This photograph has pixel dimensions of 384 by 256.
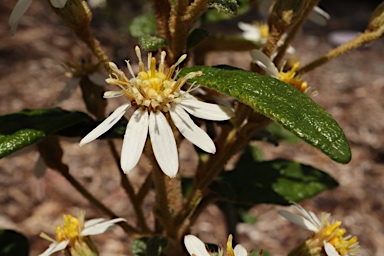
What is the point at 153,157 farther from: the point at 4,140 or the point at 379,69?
the point at 379,69

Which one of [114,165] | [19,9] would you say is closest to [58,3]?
[19,9]

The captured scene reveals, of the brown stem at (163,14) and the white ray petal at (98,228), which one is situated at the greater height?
the brown stem at (163,14)

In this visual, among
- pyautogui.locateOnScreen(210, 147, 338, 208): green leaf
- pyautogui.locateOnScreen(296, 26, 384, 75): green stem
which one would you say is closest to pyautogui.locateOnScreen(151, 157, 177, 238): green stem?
pyautogui.locateOnScreen(210, 147, 338, 208): green leaf

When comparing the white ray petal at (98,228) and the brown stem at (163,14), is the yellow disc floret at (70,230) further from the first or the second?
the brown stem at (163,14)

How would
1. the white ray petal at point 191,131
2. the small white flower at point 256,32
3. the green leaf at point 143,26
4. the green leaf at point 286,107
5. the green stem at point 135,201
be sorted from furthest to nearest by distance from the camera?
the small white flower at point 256,32 < the green leaf at point 143,26 < the green stem at point 135,201 < the white ray petal at point 191,131 < the green leaf at point 286,107

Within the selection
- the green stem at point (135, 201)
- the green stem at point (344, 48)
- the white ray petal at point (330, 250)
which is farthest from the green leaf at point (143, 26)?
the white ray petal at point (330, 250)

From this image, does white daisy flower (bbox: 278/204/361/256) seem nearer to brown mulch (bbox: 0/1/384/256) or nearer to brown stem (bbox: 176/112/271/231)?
brown stem (bbox: 176/112/271/231)
